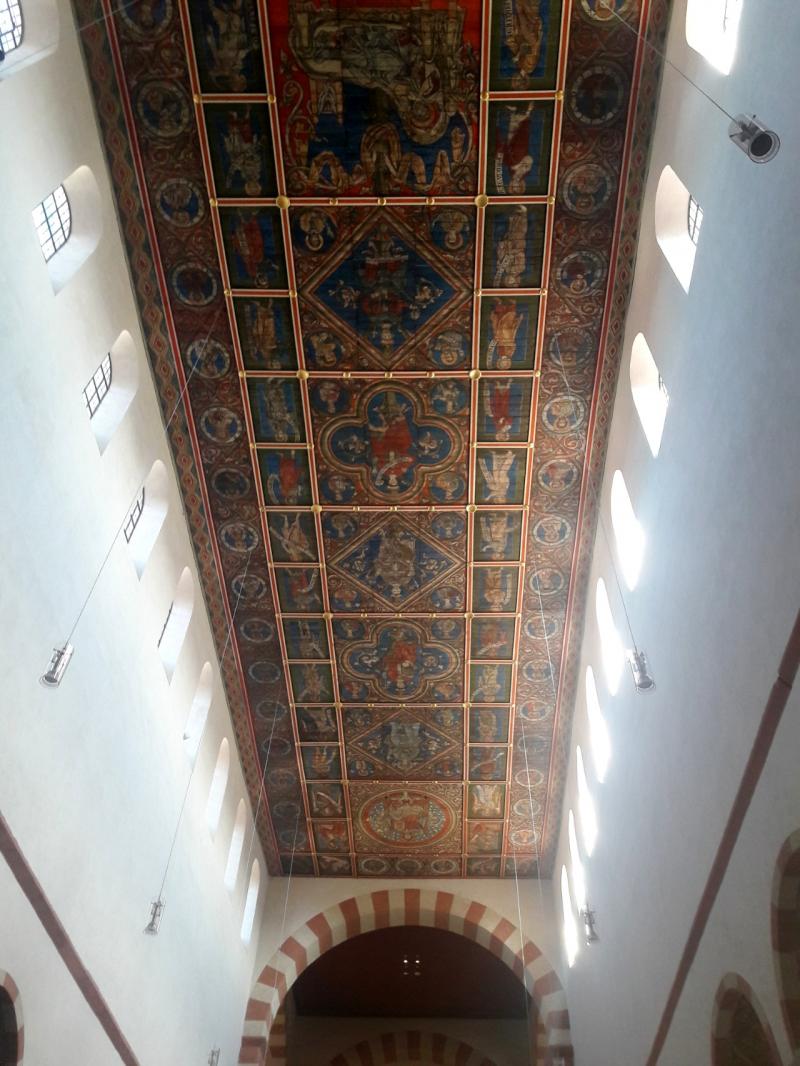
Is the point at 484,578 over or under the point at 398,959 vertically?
over

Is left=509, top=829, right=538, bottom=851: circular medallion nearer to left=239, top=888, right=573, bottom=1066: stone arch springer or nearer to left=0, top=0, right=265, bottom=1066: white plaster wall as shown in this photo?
left=239, top=888, right=573, bottom=1066: stone arch springer

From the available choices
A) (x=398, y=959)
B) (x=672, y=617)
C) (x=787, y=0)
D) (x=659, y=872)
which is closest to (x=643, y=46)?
(x=787, y=0)

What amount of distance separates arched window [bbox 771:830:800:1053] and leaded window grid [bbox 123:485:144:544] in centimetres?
659

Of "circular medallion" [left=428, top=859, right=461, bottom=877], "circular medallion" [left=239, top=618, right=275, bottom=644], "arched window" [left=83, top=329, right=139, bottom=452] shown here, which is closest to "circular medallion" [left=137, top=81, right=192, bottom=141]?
"arched window" [left=83, top=329, right=139, bottom=452]

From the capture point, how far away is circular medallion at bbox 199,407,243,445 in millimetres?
10391

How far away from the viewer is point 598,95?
8352mm

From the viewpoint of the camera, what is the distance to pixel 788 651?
17.1ft

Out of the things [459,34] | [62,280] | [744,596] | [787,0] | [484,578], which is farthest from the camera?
[484,578]

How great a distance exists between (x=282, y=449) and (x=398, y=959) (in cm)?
1365

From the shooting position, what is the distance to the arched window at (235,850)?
1331cm

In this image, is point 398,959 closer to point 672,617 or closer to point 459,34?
point 672,617

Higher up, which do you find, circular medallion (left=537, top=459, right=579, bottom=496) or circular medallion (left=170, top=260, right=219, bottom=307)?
circular medallion (left=170, top=260, right=219, bottom=307)

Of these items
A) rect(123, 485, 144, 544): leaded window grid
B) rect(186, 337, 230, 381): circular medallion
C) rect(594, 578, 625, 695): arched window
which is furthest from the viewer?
rect(594, 578, 625, 695): arched window

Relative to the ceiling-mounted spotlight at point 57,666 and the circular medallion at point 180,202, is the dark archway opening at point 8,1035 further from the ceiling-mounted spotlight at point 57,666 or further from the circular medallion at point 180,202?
the circular medallion at point 180,202
